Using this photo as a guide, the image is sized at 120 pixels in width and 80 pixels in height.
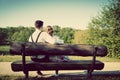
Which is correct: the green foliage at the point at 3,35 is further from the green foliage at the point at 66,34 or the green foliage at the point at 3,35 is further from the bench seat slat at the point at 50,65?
the bench seat slat at the point at 50,65

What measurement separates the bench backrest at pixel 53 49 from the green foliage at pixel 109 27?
1534 cm

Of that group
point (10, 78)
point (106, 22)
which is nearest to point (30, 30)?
point (106, 22)

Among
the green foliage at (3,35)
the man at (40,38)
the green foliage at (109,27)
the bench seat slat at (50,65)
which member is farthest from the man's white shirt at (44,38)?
the green foliage at (3,35)

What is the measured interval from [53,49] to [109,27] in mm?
16978

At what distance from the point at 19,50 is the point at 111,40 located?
17.0 meters

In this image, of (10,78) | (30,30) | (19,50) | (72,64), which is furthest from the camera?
(30,30)

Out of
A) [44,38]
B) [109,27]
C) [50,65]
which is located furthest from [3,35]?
[50,65]

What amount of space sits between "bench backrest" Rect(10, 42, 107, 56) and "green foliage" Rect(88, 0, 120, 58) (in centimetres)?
1534

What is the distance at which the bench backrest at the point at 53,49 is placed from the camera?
18.6 ft

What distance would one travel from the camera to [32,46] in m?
5.73

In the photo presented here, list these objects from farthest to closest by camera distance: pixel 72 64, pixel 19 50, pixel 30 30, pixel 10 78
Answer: pixel 30 30, pixel 10 78, pixel 72 64, pixel 19 50

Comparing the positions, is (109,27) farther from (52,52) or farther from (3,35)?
(3,35)

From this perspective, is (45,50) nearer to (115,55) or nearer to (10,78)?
(10,78)

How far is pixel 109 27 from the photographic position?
2205 cm
